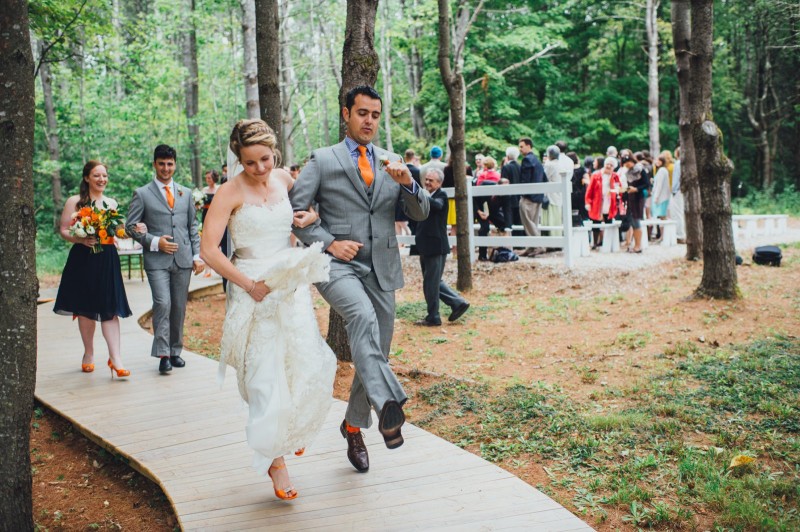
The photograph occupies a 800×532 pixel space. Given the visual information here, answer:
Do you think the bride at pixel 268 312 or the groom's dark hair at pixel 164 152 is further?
the groom's dark hair at pixel 164 152

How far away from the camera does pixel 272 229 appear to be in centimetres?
406

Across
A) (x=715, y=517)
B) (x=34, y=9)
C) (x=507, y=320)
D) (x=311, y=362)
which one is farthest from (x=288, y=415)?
(x=34, y=9)

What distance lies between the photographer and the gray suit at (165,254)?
7254mm

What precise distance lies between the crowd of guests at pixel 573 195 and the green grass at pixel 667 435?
7433 mm

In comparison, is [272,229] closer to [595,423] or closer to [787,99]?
[595,423]

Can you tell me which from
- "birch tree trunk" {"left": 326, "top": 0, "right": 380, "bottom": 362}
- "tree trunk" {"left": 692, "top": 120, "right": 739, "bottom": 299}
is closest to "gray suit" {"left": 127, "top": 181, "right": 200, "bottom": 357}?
"birch tree trunk" {"left": 326, "top": 0, "right": 380, "bottom": 362}

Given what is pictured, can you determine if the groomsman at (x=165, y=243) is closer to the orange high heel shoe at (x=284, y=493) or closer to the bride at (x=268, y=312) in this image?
the bride at (x=268, y=312)

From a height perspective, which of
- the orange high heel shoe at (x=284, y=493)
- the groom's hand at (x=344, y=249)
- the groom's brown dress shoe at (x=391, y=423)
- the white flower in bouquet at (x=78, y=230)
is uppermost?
the white flower in bouquet at (x=78, y=230)

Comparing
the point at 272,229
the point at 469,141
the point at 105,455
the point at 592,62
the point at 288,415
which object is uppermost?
the point at 592,62

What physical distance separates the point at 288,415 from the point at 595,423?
2.64 meters

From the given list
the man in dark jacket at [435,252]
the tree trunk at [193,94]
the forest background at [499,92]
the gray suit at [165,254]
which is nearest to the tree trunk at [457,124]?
the man in dark jacket at [435,252]


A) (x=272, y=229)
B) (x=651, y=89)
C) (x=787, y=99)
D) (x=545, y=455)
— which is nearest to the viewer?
(x=272, y=229)

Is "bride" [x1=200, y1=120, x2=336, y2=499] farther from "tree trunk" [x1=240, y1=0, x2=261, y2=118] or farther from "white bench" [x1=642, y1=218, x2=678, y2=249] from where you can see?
"white bench" [x1=642, y1=218, x2=678, y2=249]

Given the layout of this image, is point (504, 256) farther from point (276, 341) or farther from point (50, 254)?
point (50, 254)
